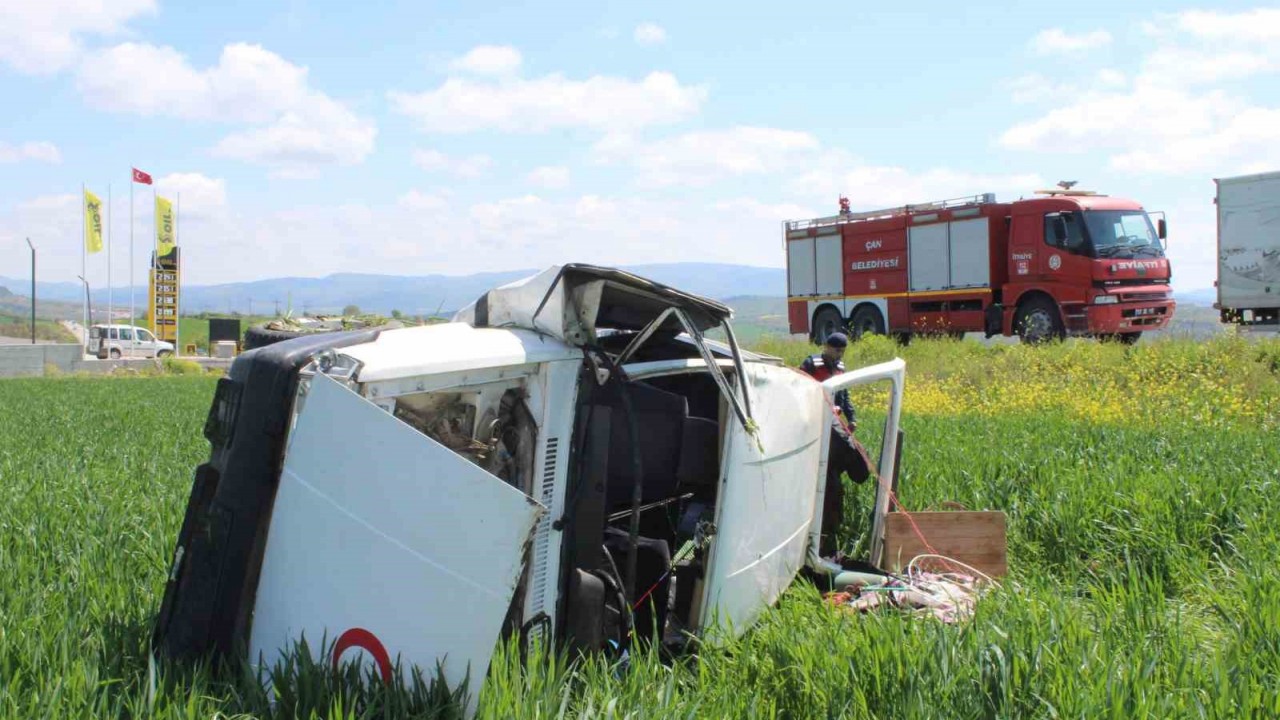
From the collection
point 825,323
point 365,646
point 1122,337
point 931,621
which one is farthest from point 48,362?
point 931,621

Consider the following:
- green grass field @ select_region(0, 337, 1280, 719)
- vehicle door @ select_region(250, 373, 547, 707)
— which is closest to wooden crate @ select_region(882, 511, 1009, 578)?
green grass field @ select_region(0, 337, 1280, 719)

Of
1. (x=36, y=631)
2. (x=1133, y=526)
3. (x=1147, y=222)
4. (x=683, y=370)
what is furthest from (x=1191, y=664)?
(x=1147, y=222)

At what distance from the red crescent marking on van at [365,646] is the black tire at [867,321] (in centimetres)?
2343

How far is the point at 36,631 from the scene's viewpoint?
3.82m

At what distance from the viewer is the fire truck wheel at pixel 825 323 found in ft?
89.8

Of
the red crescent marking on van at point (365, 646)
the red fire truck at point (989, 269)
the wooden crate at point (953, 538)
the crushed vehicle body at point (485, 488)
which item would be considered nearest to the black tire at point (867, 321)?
the red fire truck at point (989, 269)

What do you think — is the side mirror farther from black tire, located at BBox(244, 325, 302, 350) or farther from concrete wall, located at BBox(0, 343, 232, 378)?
concrete wall, located at BBox(0, 343, 232, 378)

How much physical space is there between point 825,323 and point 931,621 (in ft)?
79.4

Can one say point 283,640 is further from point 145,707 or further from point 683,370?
point 683,370

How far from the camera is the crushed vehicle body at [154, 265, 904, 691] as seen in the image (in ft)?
10.5

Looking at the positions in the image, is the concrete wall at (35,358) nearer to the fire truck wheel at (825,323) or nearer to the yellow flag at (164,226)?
the yellow flag at (164,226)

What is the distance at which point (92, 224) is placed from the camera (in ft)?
158

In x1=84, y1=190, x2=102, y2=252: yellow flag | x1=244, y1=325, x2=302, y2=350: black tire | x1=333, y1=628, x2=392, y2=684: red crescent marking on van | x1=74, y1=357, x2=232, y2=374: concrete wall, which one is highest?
x1=84, y1=190, x2=102, y2=252: yellow flag

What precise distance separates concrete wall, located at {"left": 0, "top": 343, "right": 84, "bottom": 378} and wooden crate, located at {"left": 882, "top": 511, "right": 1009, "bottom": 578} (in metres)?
41.9
